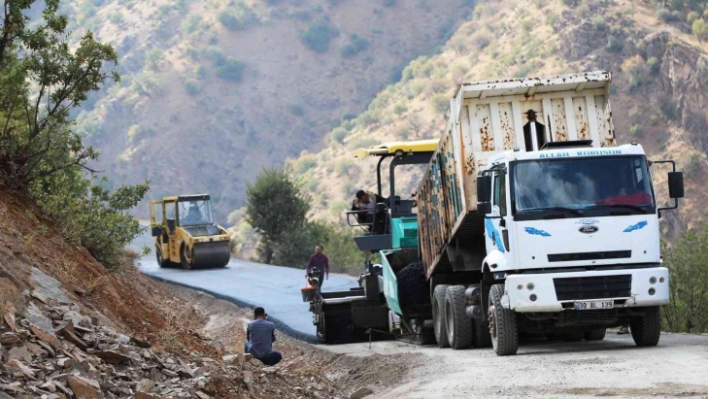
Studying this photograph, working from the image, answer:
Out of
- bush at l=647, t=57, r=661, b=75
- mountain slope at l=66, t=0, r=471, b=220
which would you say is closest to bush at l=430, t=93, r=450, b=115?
mountain slope at l=66, t=0, r=471, b=220

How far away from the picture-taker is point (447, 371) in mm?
13664

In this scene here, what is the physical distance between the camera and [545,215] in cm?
1431

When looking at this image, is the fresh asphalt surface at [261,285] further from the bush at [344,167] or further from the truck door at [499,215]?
the bush at [344,167]

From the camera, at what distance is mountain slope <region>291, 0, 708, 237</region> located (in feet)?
228

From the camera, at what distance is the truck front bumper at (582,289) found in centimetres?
1436

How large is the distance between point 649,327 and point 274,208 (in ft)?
121

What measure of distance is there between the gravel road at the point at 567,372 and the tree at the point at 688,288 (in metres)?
8.77

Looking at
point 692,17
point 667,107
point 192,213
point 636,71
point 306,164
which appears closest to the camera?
point 192,213

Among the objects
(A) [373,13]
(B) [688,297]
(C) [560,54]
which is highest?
(A) [373,13]

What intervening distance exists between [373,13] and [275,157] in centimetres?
2388

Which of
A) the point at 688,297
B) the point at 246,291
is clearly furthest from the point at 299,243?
the point at 688,297

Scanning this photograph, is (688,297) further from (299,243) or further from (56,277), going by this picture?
(299,243)

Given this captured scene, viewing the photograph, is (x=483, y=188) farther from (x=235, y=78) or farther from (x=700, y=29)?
(x=235, y=78)

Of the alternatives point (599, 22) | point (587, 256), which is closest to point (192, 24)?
point (599, 22)
